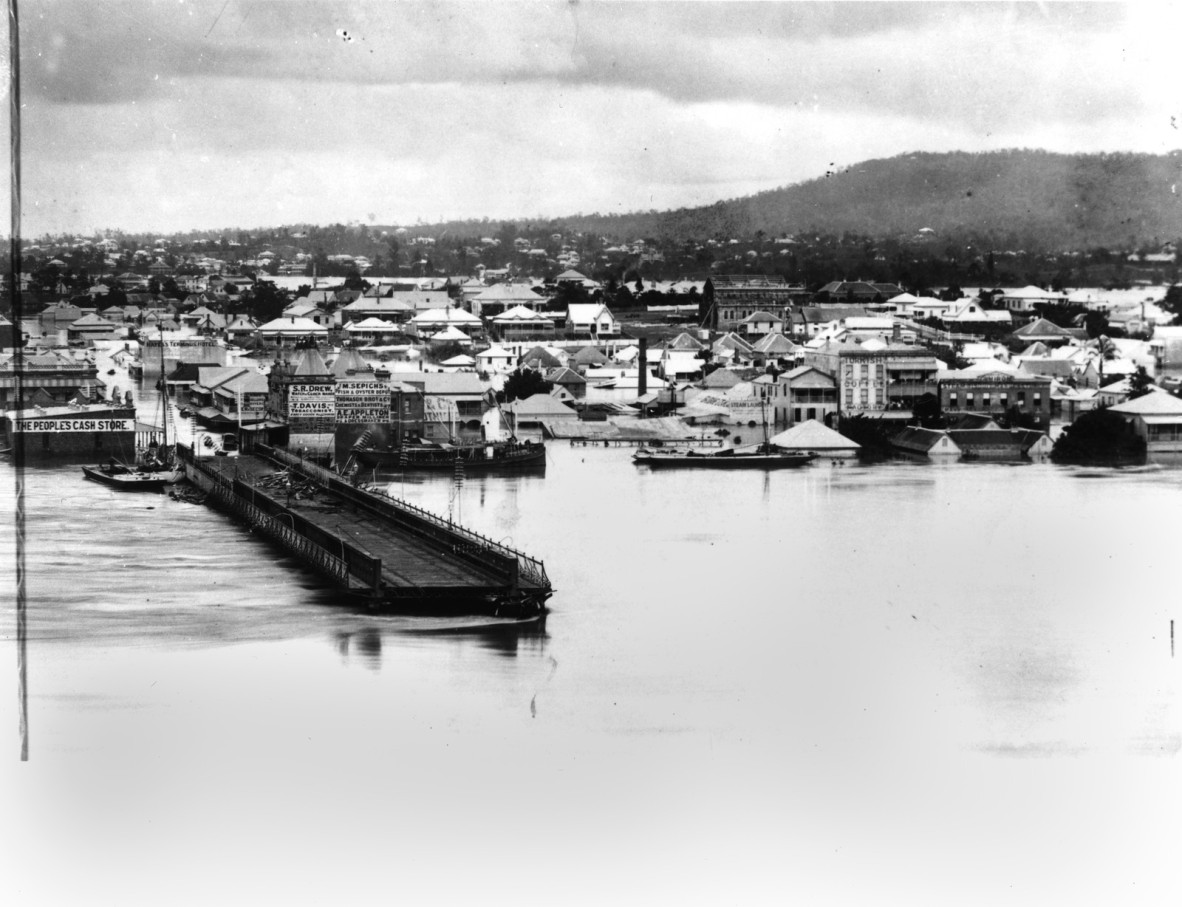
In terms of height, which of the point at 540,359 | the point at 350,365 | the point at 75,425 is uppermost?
the point at 540,359

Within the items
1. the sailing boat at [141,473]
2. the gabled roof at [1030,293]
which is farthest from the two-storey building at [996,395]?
the sailing boat at [141,473]

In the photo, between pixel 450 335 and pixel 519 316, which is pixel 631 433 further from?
pixel 519 316

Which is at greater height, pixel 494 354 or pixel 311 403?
pixel 494 354

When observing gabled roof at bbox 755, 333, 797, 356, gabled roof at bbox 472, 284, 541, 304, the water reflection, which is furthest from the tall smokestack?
the water reflection

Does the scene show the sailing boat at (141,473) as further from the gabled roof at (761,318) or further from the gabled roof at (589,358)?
the gabled roof at (761,318)

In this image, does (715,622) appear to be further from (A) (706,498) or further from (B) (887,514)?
(A) (706,498)

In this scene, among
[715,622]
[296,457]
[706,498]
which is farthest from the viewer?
[296,457]

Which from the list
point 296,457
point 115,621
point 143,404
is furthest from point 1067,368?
point 115,621

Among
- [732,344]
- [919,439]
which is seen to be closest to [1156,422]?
[919,439]
